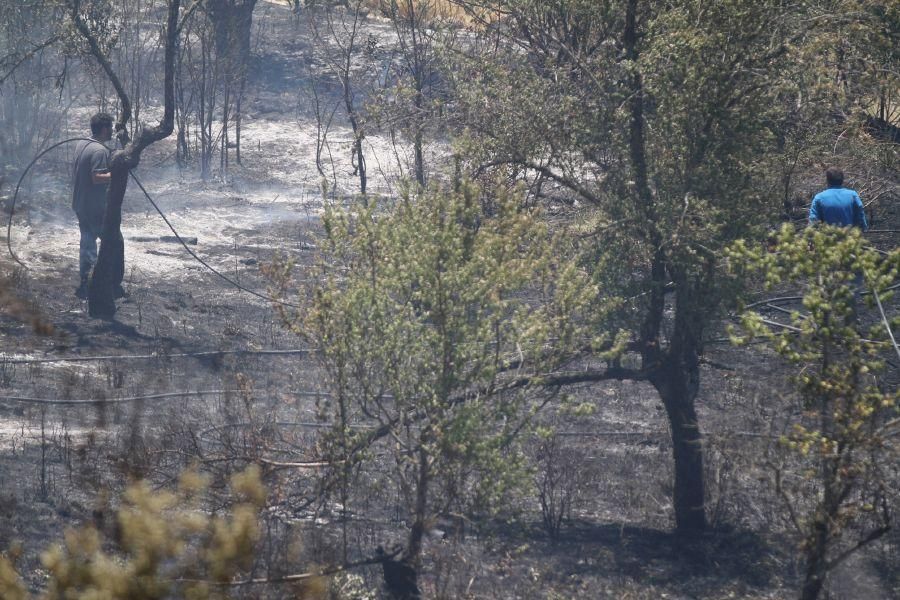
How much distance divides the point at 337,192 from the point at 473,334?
11008 mm

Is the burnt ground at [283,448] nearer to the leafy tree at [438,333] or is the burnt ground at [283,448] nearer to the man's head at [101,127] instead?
the leafy tree at [438,333]

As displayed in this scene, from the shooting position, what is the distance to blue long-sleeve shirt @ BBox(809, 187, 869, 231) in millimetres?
7594

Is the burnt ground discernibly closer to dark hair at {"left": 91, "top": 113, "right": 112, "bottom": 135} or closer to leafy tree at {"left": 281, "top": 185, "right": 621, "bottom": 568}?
leafy tree at {"left": 281, "top": 185, "right": 621, "bottom": 568}

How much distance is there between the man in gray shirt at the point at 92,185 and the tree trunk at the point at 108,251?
9.5 inches

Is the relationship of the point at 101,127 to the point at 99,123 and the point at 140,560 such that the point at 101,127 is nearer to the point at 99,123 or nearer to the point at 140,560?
the point at 99,123

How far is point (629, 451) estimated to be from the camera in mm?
8352

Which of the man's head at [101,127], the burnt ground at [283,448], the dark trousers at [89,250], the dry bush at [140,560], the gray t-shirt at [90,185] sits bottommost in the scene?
the burnt ground at [283,448]

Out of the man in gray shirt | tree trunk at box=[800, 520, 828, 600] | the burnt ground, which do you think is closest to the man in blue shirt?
the burnt ground

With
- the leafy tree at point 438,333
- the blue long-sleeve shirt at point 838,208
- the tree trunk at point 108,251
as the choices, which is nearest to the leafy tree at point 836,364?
the leafy tree at point 438,333

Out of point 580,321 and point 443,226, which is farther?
point 580,321

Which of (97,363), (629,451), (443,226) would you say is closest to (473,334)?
(443,226)

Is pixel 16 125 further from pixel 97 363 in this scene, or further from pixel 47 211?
pixel 97 363

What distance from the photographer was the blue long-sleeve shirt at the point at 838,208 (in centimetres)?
759

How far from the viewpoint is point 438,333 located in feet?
17.3
